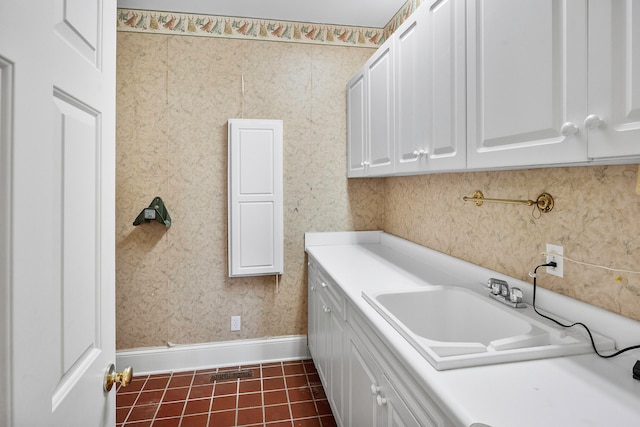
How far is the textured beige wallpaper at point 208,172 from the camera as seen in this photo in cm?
260

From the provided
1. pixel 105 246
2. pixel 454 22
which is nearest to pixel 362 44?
pixel 454 22

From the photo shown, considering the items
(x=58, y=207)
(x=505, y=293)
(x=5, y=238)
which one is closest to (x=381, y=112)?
(x=505, y=293)

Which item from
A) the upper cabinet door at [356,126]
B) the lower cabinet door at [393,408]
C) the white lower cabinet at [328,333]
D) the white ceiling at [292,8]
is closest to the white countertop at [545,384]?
the lower cabinet door at [393,408]

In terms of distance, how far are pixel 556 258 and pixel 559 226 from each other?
11 cm

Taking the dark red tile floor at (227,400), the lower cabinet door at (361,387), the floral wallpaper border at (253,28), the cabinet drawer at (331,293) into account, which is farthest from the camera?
the floral wallpaper border at (253,28)

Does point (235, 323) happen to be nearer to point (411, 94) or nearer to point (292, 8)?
point (411, 94)

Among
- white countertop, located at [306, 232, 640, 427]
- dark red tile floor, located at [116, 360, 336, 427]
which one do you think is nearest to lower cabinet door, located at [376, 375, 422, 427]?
white countertop, located at [306, 232, 640, 427]

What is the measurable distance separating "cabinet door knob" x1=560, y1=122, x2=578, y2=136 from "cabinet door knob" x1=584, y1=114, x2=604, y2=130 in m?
0.04

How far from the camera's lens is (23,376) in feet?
1.70

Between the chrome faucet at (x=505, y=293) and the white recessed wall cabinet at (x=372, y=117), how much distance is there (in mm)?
795

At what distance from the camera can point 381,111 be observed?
2.12m

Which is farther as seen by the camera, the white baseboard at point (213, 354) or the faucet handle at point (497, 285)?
the white baseboard at point (213, 354)

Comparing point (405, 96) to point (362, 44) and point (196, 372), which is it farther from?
point (196, 372)

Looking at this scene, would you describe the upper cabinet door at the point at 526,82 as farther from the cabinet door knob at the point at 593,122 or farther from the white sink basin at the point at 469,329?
the white sink basin at the point at 469,329
